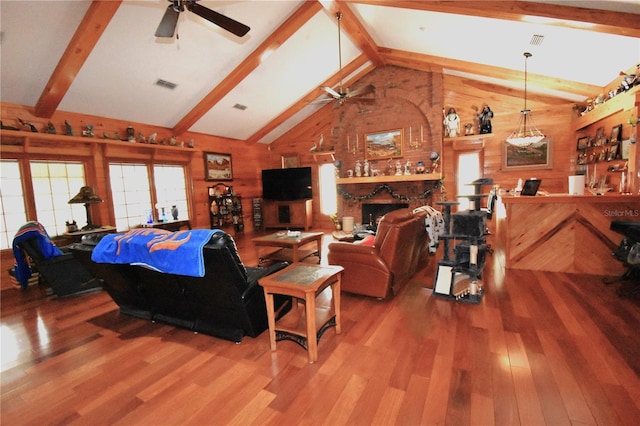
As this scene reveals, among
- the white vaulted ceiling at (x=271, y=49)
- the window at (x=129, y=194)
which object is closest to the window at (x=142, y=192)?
the window at (x=129, y=194)

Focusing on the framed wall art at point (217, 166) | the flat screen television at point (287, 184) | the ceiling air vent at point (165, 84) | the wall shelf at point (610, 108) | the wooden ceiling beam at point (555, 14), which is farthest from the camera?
the flat screen television at point (287, 184)

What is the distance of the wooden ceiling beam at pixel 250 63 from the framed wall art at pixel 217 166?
1.03 meters

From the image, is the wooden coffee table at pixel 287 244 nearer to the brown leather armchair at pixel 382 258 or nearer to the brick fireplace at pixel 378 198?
the brown leather armchair at pixel 382 258

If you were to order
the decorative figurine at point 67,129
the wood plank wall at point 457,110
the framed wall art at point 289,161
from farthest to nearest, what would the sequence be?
the framed wall art at point 289,161 < the wood plank wall at point 457,110 < the decorative figurine at point 67,129

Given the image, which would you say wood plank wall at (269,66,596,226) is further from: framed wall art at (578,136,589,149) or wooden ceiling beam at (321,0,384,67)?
wooden ceiling beam at (321,0,384,67)

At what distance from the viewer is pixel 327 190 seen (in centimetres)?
876

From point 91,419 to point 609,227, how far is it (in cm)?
545

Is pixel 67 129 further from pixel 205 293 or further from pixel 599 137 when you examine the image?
pixel 599 137

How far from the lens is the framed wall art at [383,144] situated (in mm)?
7275

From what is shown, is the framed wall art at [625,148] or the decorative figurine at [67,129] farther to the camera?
the decorative figurine at [67,129]

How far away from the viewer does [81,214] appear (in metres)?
5.29

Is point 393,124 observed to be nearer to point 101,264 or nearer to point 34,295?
point 101,264

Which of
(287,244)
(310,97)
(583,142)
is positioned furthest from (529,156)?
(287,244)

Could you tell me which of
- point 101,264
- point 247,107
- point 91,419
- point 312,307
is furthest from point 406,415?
point 247,107
